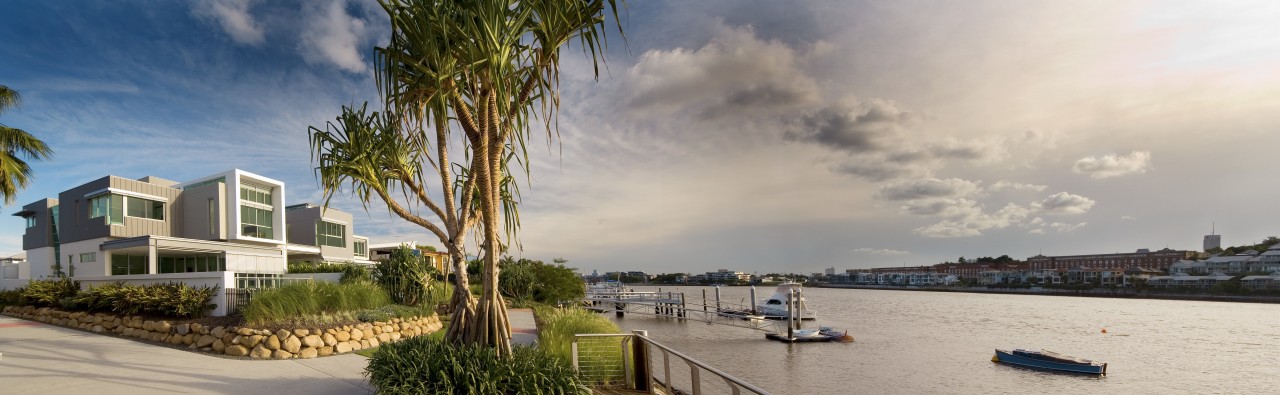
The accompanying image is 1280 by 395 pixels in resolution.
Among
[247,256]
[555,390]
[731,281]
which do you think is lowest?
[731,281]

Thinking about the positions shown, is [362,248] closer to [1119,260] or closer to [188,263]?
[188,263]

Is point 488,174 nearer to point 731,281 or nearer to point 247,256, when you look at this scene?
point 247,256

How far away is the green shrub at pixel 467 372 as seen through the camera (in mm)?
6043

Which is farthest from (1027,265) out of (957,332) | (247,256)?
(247,256)

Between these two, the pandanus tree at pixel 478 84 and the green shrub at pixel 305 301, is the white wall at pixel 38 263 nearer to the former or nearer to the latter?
the green shrub at pixel 305 301

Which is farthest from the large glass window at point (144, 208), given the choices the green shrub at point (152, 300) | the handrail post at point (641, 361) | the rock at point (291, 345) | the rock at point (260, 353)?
the handrail post at point (641, 361)

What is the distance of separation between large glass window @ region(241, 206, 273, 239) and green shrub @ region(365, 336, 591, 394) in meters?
25.1

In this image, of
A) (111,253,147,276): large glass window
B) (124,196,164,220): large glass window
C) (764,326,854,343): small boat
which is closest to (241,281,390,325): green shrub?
(111,253,147,276): large glass window

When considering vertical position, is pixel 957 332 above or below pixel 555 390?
below

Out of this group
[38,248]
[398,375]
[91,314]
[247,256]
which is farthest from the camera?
[38,248]

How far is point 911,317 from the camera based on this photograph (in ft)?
150

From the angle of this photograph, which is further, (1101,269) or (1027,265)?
(1027,265)

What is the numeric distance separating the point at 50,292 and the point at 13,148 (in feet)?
19.2

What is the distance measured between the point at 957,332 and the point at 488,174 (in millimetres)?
36297
